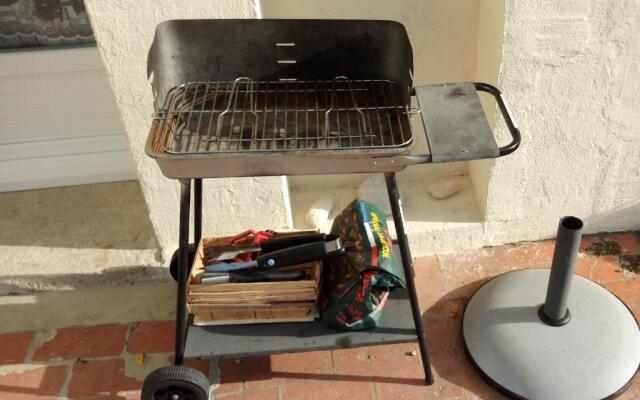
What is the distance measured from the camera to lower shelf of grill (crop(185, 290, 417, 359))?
2242 mm

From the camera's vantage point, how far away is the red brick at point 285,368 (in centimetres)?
250

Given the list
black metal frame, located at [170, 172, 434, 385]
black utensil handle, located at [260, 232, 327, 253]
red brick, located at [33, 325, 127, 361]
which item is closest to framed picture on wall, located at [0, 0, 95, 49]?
black metal frame, located at [170, 172, 434, 385]

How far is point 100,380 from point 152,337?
0.28 m

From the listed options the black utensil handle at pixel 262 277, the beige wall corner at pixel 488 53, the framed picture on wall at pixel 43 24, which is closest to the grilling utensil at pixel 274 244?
the black utensil handle at pixel 262 277

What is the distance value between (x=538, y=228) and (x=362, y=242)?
3.83ft

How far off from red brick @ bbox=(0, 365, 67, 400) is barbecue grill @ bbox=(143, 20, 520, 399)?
1.99ft

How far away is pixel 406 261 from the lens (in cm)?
211

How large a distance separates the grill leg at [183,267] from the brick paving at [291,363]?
37 cm

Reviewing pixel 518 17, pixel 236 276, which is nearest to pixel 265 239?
pixel 236 276

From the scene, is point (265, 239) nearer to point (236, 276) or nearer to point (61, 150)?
point (236, 276)

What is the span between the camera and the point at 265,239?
2.49 meters

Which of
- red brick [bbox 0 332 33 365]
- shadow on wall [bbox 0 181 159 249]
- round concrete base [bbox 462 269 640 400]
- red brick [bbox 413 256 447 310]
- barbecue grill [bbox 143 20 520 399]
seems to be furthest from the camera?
shadow on wall [bbox 0 181 159 249]

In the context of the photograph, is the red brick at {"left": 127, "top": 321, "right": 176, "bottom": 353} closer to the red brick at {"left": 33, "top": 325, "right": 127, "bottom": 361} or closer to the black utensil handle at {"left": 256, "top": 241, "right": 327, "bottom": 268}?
the red brick at {"left": 33, "top": 325, "right": 127, "bottom": 361}

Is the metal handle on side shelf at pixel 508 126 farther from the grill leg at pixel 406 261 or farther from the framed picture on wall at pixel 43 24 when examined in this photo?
the framed picture on wall at pixel 43 24
